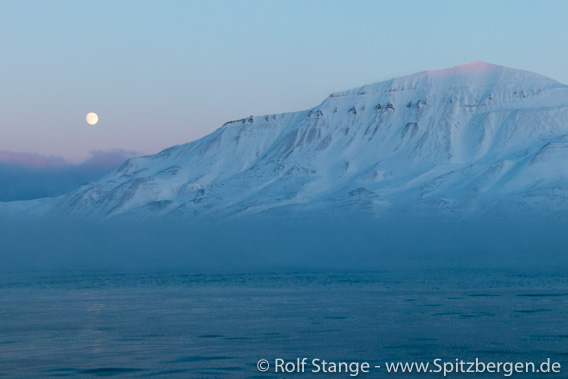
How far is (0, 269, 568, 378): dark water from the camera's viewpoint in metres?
32.4

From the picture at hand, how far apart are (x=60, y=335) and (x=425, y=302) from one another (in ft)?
68.3

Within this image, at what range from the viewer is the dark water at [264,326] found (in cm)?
3244

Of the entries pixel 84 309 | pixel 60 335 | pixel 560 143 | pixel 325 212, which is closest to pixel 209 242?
pixel 325 212

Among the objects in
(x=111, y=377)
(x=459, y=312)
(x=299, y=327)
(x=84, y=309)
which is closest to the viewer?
(x=111, y=377)

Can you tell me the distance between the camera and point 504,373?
97.6ft

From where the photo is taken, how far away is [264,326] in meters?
41.0

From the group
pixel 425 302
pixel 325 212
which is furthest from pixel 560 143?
pixel 425 302

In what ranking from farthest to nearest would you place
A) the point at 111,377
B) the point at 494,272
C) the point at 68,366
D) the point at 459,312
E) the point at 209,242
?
the point at 209,242
the point at 494,272
the point at 459,312
the point at 68,366
the point at 111,377

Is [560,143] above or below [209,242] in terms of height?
above

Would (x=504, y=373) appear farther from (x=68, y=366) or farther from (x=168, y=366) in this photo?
(x=68, y=366)

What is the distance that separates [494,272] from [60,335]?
173 ft

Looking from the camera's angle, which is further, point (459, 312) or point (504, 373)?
point (459, 312)

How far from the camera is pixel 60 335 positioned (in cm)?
3872

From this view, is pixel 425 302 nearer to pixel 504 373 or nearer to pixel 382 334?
pixel 382 334
